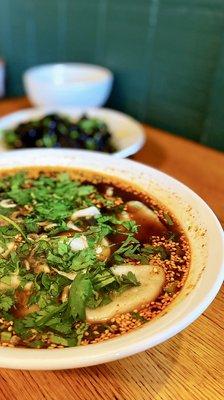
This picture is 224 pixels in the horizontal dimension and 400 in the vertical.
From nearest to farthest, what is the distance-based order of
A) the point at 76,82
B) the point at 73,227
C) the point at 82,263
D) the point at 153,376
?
1. the point at 153,376
2. the point at 82,263
3. the point at 73,227
4. the point at 76,82

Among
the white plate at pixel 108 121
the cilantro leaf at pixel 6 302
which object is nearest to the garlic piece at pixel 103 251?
the cilantro leaf at pixel 6 302

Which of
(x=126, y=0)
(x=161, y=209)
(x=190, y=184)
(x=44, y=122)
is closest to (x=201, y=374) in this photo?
(x=161, y=209)

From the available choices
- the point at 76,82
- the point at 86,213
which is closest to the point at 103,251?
the point at 86,213

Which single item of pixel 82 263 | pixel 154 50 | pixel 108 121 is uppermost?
pixel 154 50

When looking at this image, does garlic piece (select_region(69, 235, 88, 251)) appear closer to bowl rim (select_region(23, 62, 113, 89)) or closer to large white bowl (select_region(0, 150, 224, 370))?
large white bowl (select_region(0, 150, 224, 370))

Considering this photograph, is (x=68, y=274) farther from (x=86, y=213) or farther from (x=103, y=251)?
(x=86, y=213)

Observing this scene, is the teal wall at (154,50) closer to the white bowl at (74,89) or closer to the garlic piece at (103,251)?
the white bowl at (74,89)
